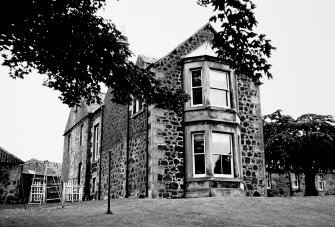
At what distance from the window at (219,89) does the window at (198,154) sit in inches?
74.4

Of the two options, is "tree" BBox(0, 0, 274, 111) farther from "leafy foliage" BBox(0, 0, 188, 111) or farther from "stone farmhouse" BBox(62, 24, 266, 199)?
"stone farmhouse" BBox(62, 24, 266, 199)

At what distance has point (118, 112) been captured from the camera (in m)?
22.6

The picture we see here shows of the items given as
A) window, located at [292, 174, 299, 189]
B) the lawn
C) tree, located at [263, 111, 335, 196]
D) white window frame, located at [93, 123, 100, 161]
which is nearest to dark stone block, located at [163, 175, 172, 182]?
the lawn

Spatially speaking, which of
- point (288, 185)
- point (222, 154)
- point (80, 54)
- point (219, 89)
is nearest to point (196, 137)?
point (222, 154)

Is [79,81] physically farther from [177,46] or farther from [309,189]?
[309,189]

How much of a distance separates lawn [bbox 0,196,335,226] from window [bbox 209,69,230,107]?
5.51 metres

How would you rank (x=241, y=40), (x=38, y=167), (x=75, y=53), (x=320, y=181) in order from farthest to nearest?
(x=38, y=167) → (x=320, y=181) → (x=75, y=53) → (x=241, y=40)

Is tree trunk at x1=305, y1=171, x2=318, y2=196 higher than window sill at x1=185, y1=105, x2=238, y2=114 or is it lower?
lower

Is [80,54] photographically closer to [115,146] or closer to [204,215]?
[204,215]

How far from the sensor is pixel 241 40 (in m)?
8.27

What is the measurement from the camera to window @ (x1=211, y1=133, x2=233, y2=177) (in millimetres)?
17422

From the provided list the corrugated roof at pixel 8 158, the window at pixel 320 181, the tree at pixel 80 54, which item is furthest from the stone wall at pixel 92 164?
the window at pixel 320 181

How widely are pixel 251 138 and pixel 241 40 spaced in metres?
11.8

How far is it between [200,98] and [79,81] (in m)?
7.76
